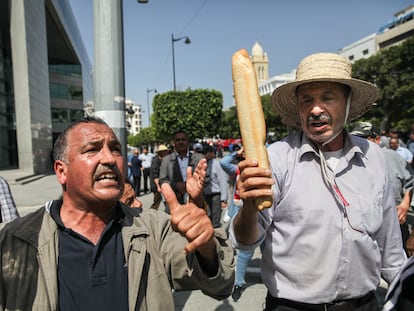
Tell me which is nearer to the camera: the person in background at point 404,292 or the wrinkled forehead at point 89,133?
the person in background at point 404,292

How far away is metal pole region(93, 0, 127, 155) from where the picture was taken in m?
3.83

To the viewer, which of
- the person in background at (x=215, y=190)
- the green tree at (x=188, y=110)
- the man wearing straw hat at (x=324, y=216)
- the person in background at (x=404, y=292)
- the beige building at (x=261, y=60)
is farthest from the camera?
the beige building at (x=261, y=60)

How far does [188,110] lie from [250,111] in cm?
3455

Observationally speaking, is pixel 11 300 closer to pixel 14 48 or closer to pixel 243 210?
pixel 243 210

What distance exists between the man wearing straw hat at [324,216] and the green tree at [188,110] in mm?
33603

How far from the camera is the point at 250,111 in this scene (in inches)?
51.2

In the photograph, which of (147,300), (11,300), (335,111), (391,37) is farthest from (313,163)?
(391,37)

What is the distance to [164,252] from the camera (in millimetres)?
1706

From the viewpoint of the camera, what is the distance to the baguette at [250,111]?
4.23 ft

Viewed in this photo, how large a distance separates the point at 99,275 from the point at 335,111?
1416mm

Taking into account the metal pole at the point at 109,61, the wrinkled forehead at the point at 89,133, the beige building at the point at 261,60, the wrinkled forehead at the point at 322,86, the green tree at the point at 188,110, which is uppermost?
the beige building at the point at 261,60

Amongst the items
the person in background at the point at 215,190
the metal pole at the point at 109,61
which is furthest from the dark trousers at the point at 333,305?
the person in background at the point at 215,190

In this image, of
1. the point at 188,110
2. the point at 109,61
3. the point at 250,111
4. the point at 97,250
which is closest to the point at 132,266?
the point at 97,250

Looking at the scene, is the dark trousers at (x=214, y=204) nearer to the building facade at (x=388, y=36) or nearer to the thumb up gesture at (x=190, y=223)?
the thumb up gesture at (x=190, y=223)
